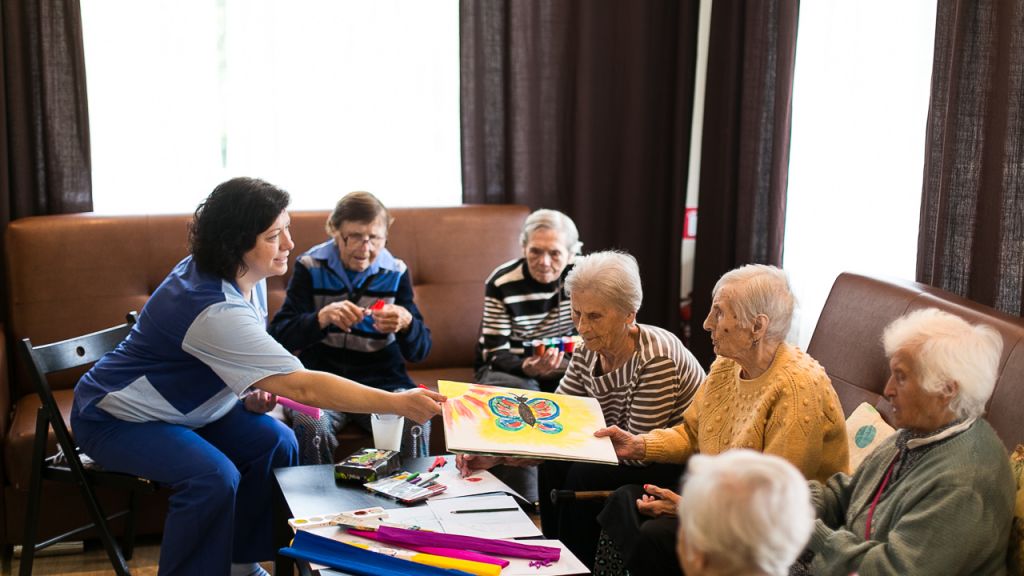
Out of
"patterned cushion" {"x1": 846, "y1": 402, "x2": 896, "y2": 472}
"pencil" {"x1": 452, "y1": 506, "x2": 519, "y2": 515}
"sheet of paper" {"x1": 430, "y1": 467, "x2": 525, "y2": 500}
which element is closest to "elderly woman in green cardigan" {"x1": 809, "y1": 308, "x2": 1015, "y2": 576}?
"patterned cushion" {"x1": 846, "y1": 402, "x2": 896, "y2": 472}

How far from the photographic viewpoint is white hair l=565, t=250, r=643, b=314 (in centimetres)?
274

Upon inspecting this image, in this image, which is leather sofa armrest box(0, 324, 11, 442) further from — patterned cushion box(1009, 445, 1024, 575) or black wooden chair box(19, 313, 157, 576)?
patterned cushion box(1009, 445, 1024, 575)

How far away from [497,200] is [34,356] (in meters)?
2.11

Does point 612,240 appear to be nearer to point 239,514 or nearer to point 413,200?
point 413,200

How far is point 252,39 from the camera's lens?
4176 millimetres

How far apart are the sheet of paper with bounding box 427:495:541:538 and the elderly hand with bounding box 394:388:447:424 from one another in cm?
24

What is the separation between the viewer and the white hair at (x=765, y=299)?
238 cm

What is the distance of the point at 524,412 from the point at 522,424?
0.07 m

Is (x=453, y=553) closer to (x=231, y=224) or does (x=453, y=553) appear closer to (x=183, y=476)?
(x=183, y=476)

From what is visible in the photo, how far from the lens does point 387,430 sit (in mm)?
2859

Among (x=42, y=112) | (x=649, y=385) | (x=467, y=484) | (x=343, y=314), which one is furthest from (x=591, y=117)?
(x=467, y=484)

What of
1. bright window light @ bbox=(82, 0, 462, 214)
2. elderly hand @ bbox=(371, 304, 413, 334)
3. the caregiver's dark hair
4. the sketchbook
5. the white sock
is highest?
bright window light @ bbox=(82, 0, 462, 214)

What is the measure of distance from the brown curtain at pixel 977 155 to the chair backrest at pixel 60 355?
2.53 m

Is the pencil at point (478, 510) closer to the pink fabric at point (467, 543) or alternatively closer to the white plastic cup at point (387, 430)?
the pink fabric at point (467, 543)
